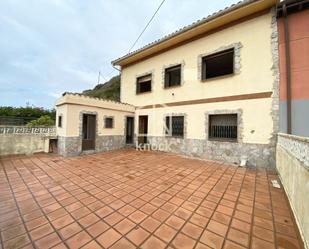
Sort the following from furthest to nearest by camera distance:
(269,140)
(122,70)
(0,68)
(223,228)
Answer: (0,68), (122,70), (269,140), (223,228)

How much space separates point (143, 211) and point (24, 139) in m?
8.33

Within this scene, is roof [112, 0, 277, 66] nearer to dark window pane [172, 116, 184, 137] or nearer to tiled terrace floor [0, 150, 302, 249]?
dark window pane [172, 116, 184, 137]

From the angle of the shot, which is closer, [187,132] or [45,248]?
[45,248]

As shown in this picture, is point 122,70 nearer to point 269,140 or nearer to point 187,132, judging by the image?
point 187,132

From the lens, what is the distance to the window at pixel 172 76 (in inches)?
350

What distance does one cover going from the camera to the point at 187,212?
2.72 meters

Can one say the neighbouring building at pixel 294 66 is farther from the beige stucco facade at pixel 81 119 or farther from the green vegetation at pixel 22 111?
the green vegetation at pixel 22 111

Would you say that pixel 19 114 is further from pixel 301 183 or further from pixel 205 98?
pixel 301 183

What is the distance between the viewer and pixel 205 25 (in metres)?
6.94

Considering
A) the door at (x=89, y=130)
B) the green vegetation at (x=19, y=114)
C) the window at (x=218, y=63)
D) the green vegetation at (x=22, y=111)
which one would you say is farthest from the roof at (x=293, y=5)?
the green vegetation at (x=22, y=111)

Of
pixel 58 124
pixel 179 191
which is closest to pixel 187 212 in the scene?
pixel 179 191

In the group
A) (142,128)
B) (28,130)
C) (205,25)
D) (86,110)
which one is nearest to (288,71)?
(205,25)

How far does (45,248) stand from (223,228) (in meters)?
2.41

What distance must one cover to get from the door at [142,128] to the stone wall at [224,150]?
5.80ft
